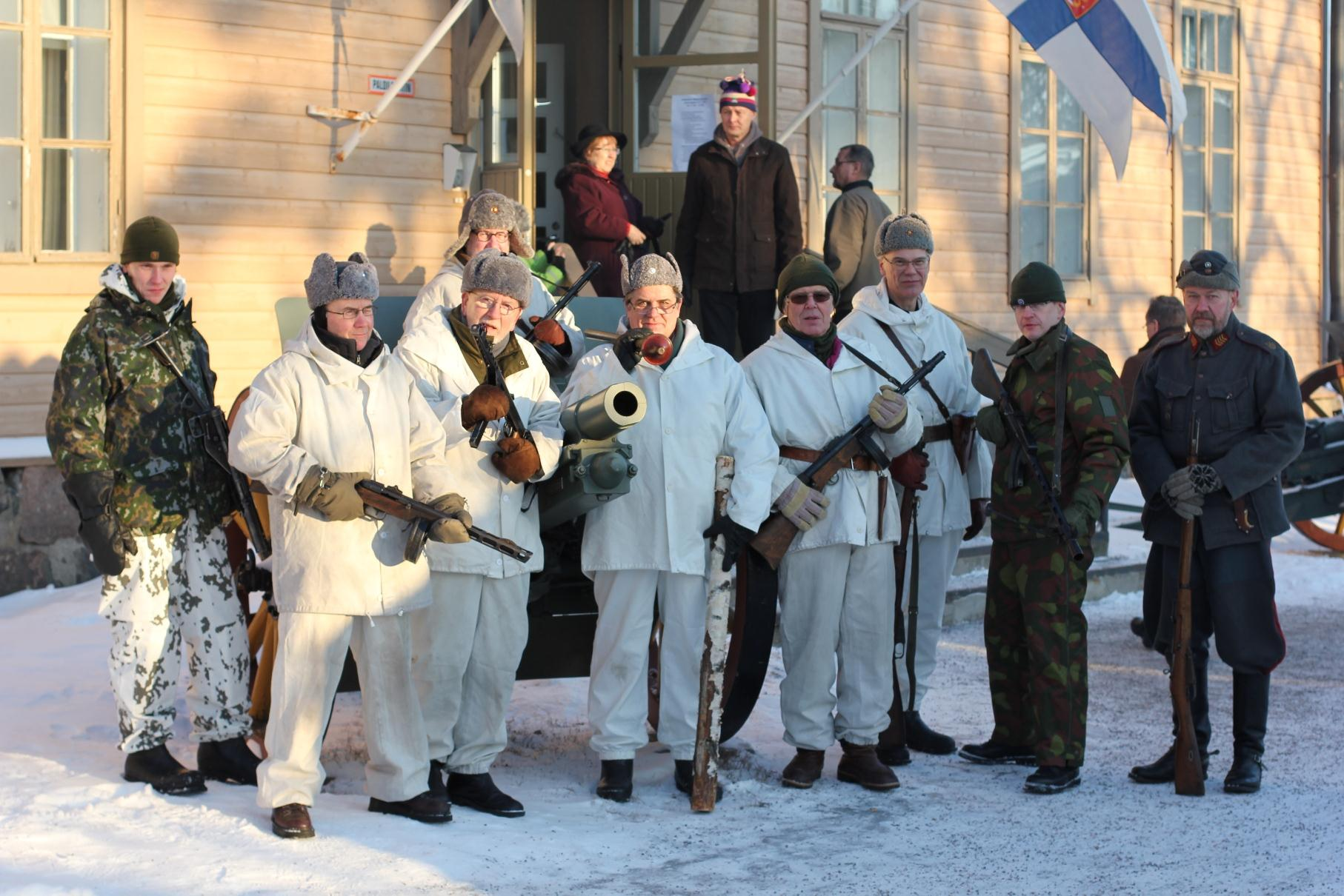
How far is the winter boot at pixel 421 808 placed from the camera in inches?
188

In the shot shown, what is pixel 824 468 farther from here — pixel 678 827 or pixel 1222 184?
pixel 1222 184

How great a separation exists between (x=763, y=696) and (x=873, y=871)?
89.6 inches

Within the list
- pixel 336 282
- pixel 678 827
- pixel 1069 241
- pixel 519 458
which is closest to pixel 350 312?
pixel 336 282

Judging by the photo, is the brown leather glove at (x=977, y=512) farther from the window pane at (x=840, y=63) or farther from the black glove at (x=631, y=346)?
the window pane at (x=840, y=63)

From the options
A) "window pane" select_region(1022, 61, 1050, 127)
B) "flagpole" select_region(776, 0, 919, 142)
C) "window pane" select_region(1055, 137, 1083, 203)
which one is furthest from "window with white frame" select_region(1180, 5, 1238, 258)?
"flagpole" select_region(776, 0, 919, 142)

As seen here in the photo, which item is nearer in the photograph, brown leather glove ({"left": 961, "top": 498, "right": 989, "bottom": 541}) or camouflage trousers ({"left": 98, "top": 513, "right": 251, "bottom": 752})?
camouflage trousers ({"left": 98, "top": 513, "right": 251, "bottom": 752})

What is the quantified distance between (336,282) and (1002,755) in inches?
111

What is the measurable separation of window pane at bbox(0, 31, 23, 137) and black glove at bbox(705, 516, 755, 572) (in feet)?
14.3

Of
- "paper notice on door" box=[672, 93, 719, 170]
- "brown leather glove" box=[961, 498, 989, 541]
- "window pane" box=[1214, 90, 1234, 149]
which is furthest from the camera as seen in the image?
"window pane" box=[1214, 90, 1234, 149]

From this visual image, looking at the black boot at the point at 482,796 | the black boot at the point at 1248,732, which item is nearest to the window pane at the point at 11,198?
the black boot at the point at 482,796

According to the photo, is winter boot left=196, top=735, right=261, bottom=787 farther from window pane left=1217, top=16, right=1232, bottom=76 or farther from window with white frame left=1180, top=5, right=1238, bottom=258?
window pane left=1217, top=16, right=1232, bottom=76

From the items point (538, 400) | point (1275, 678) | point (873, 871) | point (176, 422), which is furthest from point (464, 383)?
point (1275, 678)

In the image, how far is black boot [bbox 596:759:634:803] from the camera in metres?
5.21

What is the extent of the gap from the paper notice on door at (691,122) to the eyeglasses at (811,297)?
4.18m
